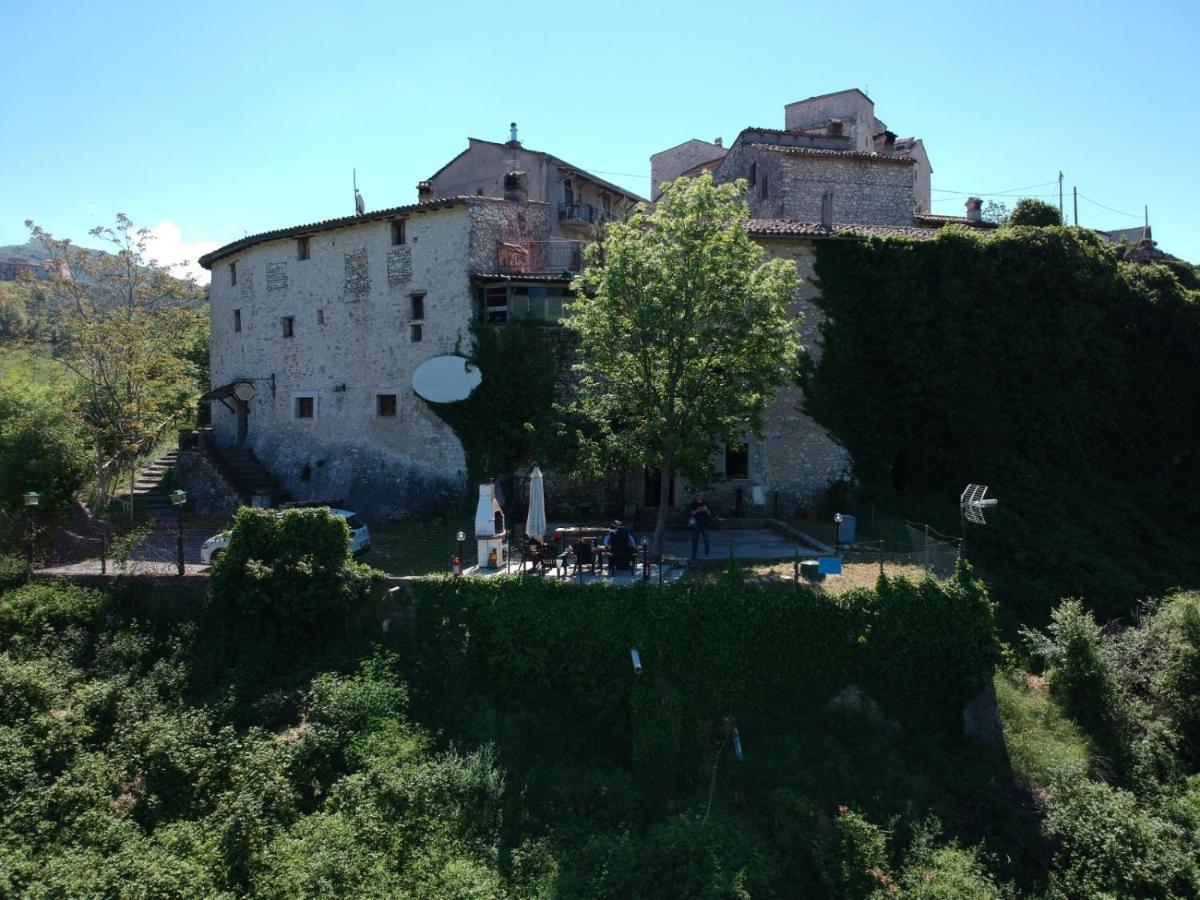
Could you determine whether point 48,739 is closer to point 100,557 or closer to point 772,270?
point 100,557

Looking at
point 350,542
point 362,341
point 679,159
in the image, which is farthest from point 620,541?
point 679,159

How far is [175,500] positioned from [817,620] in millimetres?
16888

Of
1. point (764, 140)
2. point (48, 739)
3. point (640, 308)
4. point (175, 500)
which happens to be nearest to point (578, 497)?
point (640, 308)

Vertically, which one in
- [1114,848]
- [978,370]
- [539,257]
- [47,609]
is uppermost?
[539,257]

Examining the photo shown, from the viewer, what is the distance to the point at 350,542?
17656mm

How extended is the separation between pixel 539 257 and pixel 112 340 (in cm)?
1353

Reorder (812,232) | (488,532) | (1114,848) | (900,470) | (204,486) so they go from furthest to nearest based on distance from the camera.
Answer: (204,486)
(900,470)
(812,232)
(488,532)
(1114,848)

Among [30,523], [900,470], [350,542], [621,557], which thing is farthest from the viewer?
[900,470]

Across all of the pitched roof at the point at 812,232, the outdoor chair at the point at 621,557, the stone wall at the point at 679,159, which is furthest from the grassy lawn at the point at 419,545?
the stone wall at the point at 679,159

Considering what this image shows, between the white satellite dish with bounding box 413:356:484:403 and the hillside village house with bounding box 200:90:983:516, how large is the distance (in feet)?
2.30

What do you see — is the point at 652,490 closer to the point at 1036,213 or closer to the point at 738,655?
the point at 738,655

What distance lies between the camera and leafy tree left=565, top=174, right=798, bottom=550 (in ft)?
56.9

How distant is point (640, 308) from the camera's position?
1722 cm

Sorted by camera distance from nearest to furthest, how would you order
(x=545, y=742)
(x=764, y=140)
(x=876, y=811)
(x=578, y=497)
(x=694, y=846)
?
(x=694, y=846)
(x=876, y=811)
(x=545, y=742)
(x=578, y=497)
(x=764, y=140)
